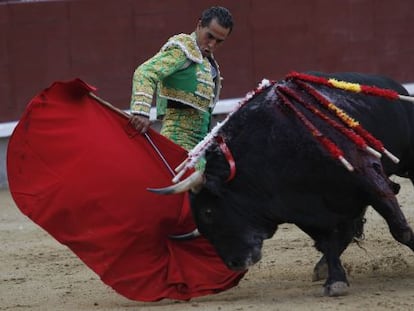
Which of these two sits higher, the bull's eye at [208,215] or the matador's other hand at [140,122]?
the matador's other hand at [140,122]

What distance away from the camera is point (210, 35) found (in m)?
4.70

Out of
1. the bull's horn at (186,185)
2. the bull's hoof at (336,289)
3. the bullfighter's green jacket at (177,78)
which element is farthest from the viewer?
the bullfighter's green jacket at (177,78)

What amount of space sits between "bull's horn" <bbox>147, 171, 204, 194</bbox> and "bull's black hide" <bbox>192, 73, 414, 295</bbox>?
0.06m

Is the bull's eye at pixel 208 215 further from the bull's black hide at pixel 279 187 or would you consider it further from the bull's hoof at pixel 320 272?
the bull's hoof at pixel 320 272

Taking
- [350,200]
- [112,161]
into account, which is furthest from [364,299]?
[112,161]

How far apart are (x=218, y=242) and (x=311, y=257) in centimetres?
119

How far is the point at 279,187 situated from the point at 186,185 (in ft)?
1.19

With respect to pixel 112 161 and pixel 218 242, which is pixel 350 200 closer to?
pixel 218 242

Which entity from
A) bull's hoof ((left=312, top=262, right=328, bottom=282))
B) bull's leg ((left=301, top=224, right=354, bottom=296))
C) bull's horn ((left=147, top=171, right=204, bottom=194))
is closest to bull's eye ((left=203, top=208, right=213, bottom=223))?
bull's horn ((left=147, top=171, right=204, bottom=194))

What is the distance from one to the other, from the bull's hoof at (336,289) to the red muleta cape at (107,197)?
42 centimetres

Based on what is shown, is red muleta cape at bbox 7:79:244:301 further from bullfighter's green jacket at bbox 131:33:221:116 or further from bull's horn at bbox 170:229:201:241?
bullfighter's green jacket at bbox 131:33:221:116

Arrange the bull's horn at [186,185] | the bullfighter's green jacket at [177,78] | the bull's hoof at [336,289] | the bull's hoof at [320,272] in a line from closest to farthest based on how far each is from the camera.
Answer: the bull's horn at [186,185] → the bull's hoof at [336,289] → the bullfighter's green jacket at [177,78] → the bull's hoof at [320,272]

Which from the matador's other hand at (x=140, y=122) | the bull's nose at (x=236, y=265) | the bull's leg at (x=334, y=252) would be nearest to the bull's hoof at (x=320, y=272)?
the bull's leg at (x=334, y=252)

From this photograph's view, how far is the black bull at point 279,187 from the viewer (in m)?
4.36
